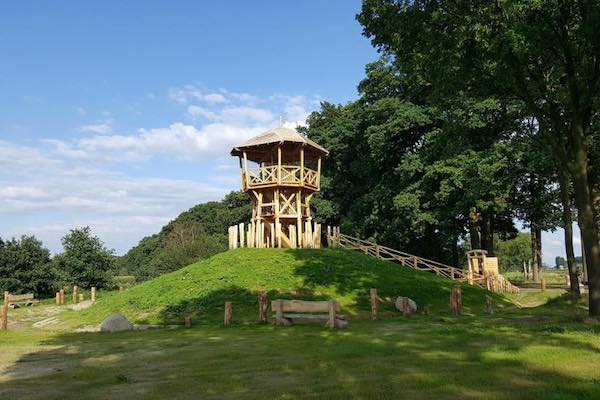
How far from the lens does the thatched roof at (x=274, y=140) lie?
113ft

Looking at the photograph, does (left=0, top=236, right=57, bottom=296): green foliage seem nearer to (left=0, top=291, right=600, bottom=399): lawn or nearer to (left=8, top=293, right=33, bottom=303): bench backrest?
(left=8, top=293, right=33, bottom=303): bench backrest

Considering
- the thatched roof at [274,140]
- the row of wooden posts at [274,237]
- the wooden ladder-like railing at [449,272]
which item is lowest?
the wooden ladder-like railing at [449,272]

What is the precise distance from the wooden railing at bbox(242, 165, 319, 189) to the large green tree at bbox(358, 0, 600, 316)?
55.1 ft

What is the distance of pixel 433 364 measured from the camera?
9.89 metres

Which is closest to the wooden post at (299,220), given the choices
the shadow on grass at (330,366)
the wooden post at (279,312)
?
the wooden post at (279,312)

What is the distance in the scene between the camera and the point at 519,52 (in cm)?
1477

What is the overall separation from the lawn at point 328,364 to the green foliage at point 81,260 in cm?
3012

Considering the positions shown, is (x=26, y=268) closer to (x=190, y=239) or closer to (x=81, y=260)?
(x=81, y=260)

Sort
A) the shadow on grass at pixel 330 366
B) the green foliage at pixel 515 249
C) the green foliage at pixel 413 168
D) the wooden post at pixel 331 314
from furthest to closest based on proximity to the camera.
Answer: the green foliage at pixel 515 249, the green foliage at pixel 413 168, the wooden post at pixel 331 314, the shadow on grass at pixel 330 366

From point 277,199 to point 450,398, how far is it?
2798 cm

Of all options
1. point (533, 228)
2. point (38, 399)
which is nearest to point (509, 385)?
point (38, 399)

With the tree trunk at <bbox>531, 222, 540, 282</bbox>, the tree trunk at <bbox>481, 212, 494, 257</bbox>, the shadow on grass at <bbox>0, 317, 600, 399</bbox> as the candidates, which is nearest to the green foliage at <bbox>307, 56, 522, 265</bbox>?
the tree trunk at <bbox>481, 212, 494, 257</bbox>

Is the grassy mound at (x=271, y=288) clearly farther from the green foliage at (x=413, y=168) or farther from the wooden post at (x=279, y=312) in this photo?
the green foliage at (x=413, y=168)

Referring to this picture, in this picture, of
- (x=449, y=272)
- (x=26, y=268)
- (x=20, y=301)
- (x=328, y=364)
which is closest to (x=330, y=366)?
(x=328, y=364)
